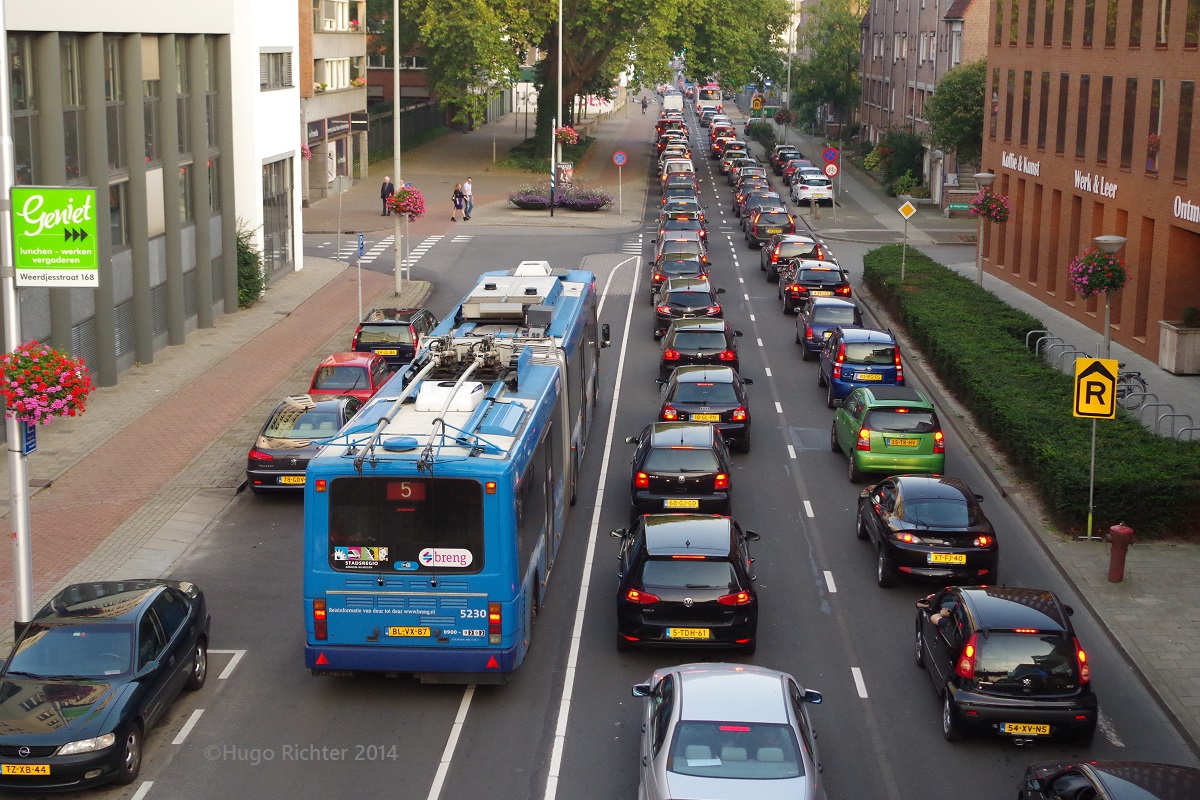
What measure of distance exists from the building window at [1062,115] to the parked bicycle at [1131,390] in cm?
1278

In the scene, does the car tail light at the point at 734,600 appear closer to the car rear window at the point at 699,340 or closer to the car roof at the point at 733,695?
the car roof at the point at 733,695

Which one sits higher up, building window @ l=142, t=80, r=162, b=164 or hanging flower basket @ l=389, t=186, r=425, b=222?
building window @ l=142, t=80, r=162, b=164

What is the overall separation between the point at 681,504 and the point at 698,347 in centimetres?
938

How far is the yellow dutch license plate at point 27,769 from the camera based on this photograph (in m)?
12.3

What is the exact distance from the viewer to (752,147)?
98500 millimetres

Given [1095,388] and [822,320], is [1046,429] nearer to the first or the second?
[1095,388]

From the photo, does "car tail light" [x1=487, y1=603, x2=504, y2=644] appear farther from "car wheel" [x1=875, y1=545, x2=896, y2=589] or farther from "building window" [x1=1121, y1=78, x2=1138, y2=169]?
"building window" [x1=1121, y1=78, x2=1138, y2=169]

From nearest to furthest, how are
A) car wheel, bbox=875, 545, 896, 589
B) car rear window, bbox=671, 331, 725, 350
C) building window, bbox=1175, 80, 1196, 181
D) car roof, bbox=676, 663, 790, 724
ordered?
1. car roof, bbox=676, 663, 790, 724
2. car wheel, bbox=875, 545, 896, 589
3. car rear window, bbox=671, 331, 725, 350
4. building window, bbox=1175, 80, 1196, 181

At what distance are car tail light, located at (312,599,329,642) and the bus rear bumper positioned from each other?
0.11 m

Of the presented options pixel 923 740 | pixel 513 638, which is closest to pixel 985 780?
pixel 923 740

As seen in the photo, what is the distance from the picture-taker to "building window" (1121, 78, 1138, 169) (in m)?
35.0

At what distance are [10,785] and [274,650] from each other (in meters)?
4.22

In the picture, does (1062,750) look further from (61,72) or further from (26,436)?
(61,72)

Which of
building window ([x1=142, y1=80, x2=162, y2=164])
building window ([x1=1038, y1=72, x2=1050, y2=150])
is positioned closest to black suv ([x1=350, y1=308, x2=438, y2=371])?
building window ([x1=142, y1=80, x2=162, y2=164])
